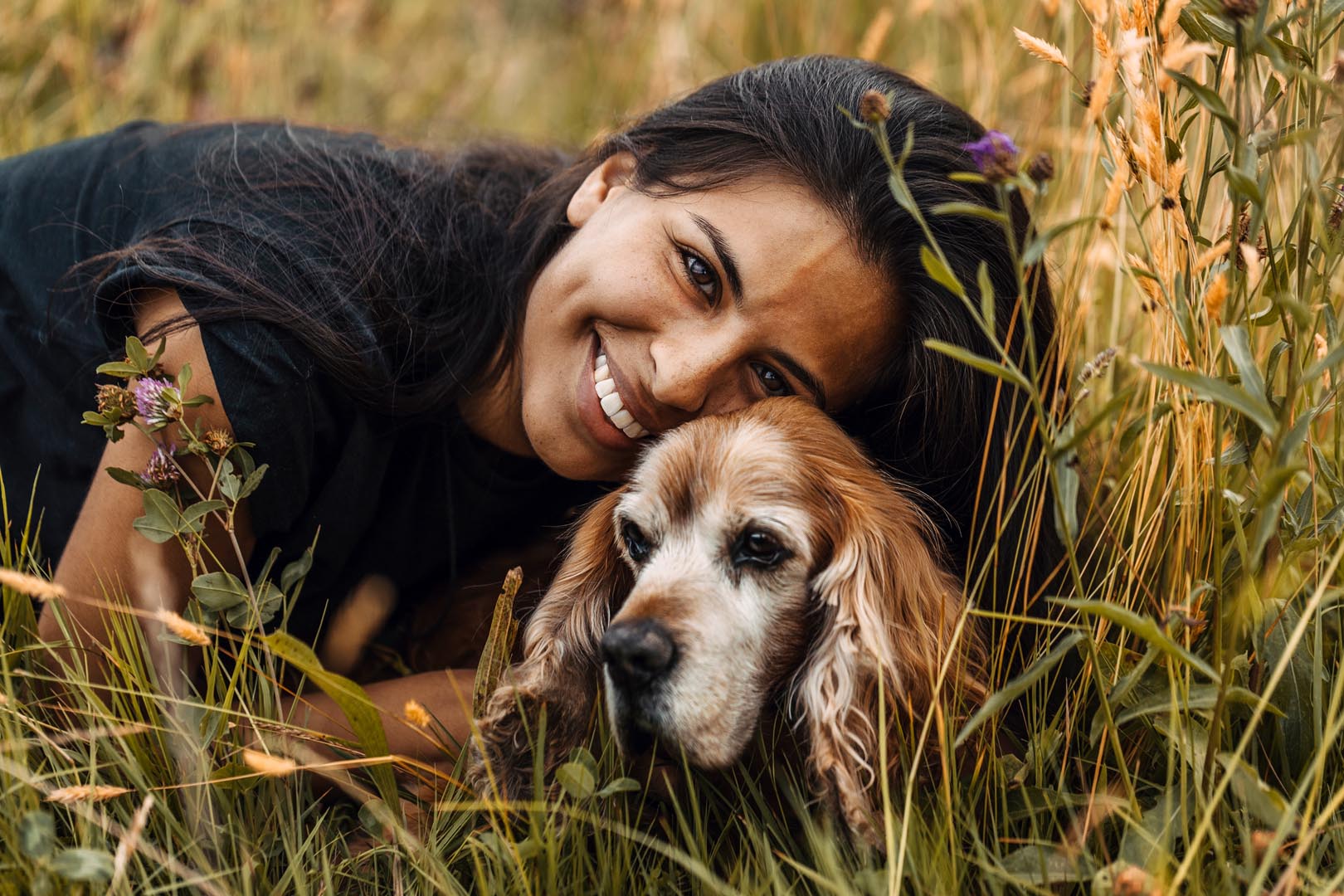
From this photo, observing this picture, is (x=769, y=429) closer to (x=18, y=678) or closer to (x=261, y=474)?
(x=261, y=474)

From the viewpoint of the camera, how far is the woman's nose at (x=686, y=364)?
208 centimetres

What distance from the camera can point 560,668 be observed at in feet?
7.04

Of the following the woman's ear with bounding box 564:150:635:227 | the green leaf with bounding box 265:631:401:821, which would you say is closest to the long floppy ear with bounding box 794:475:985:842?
the green leaf with bounding box 265:631:401:821

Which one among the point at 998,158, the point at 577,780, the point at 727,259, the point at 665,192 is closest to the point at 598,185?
the point at 665,192

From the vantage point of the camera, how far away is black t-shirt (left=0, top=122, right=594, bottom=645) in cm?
214

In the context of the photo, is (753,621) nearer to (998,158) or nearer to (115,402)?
(998,158)

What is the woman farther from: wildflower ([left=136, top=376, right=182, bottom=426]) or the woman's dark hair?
wildflower ([left=136, top=376, right=182, bottom=426])

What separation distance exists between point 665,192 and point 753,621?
900mm

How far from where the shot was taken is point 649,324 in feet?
7.09

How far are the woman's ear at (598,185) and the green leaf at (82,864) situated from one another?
1.49 m

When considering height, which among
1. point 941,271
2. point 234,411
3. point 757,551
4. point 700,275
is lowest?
point 757,551

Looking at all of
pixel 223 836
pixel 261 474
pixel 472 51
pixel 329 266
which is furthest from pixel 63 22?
pixel 223 836

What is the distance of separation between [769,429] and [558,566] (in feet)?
2.42

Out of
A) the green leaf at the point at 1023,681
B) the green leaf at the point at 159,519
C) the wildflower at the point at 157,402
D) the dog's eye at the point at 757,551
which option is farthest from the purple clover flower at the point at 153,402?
the green leaf at the point at 1023,681
